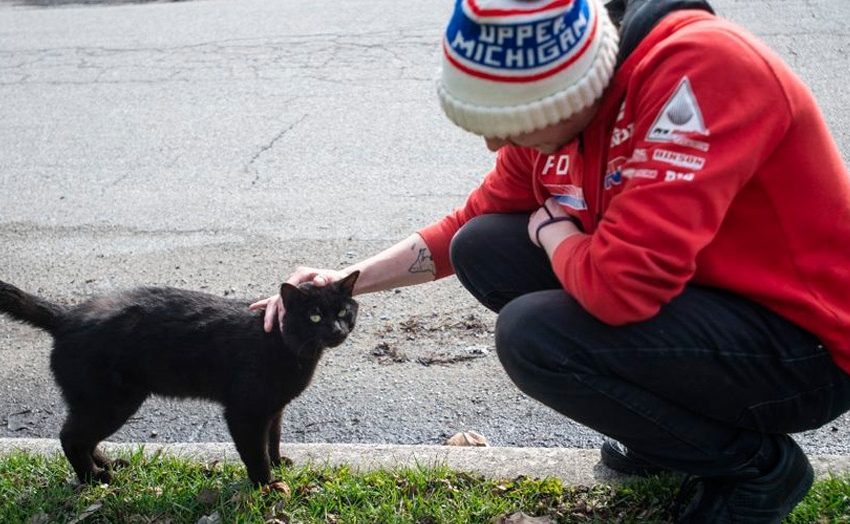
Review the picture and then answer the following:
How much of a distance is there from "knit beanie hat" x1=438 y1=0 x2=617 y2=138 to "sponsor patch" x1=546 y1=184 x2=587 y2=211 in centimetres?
35

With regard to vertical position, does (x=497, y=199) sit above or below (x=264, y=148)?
above

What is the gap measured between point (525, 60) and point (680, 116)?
334mm

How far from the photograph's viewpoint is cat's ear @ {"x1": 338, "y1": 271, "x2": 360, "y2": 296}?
3033mm

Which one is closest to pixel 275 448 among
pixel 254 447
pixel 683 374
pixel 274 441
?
pixel 274 441

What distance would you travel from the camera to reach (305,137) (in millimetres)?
6730

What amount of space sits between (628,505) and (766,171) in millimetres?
1103

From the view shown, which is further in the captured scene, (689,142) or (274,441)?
(274,441)

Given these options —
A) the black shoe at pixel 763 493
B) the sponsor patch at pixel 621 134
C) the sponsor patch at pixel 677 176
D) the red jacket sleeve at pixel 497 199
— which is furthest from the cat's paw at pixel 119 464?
the sponsor patch at pixel 677 176

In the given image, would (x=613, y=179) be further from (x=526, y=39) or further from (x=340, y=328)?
(x=340, y=328)

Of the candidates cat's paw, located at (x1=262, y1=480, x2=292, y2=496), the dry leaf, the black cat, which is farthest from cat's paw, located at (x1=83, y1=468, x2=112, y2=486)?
the dry leaf

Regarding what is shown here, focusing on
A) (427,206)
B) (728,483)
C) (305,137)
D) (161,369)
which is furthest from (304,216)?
(728,483)

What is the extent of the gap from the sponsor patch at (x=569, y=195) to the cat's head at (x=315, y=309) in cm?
78

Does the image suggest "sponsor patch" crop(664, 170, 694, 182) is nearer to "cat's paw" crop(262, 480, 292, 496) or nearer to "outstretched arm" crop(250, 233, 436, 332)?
"outstretched arm" crop(250, 233, 436, 332)

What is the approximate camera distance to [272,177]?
607cm
